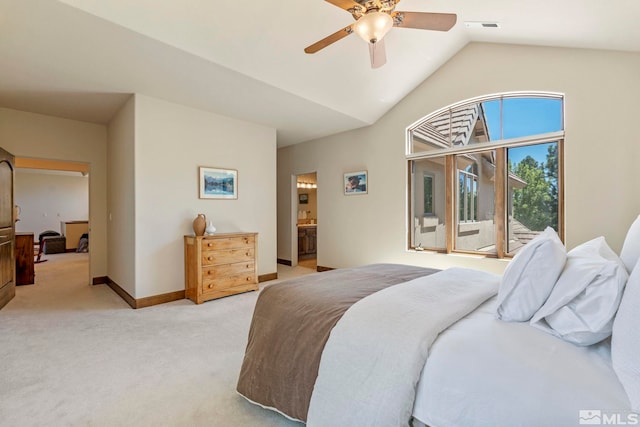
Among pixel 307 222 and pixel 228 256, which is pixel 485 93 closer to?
pixel 228 256

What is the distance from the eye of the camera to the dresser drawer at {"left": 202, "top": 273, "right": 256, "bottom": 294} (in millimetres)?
3913

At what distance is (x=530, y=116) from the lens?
3.71 metres

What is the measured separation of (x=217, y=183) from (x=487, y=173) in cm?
391

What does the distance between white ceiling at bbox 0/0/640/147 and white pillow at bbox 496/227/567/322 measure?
7.65 feet

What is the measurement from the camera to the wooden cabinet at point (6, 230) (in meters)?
3.72

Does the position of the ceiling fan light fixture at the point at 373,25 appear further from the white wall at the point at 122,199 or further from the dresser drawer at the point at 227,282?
the dresser drawer at the point at 227,282

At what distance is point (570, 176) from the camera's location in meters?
3.36

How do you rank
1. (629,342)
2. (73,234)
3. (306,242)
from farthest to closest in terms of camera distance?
(73,234), (306,242), (629,342)

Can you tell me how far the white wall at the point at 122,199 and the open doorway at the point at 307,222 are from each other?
337 cm

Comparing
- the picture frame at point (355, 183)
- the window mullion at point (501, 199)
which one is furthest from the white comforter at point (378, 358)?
the picture frame at point (355, 183)

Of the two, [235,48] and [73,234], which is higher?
Answer: [235,48]

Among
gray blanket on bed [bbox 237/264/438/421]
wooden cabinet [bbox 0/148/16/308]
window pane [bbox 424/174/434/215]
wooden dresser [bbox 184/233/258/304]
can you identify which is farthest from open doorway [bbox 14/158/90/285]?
window pane [bbox 424/174/434/215]

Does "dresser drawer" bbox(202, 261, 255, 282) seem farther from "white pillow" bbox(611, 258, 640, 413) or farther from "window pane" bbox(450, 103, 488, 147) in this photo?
"white pillow" bbox(611, 258, 640, 413)

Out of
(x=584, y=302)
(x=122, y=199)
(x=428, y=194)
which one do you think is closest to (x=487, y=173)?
(x=428, y=194)
